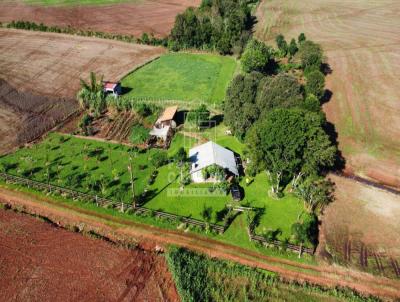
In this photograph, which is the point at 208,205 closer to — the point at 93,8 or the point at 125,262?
the point at 125,262

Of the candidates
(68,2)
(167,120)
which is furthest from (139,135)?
(68,2)

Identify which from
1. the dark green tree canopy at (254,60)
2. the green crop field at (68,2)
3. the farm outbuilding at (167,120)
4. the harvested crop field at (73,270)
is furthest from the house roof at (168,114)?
the green crop field at (68,2)

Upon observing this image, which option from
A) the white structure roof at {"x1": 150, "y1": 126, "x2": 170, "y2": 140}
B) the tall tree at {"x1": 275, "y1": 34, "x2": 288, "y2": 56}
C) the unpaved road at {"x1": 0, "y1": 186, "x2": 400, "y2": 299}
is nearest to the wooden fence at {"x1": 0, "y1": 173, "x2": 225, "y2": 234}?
the unpaved road at {"x1": 0, "y1": 186, "x2": 400, "y2": 299}

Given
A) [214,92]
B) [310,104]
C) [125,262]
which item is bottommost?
[125,262]

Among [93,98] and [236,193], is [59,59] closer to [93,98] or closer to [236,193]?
[93,98]

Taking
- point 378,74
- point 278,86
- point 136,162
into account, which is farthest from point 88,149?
point 378,74

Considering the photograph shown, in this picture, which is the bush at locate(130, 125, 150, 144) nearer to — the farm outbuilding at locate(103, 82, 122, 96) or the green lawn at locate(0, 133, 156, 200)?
the green lawn at locate(0, 133, 156, 200)
